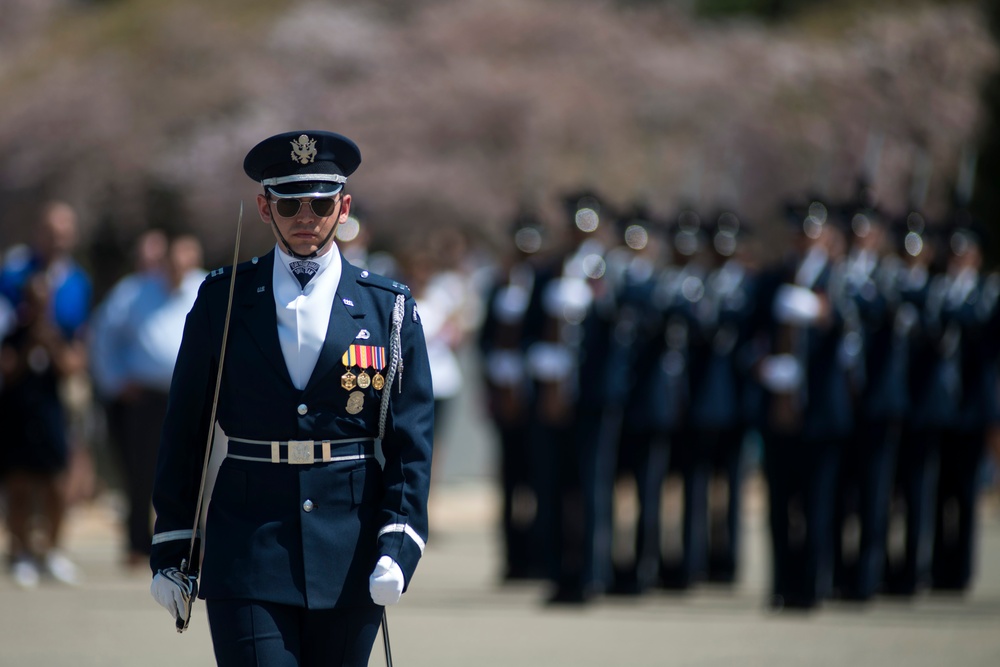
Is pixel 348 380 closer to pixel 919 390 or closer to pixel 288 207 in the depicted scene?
pixel 288 207

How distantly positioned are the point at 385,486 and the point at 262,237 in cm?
2333

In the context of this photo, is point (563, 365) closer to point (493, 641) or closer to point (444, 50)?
point (493, 641)

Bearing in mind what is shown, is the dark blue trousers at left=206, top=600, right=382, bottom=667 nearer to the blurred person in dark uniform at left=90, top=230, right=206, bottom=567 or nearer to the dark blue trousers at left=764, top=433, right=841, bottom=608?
the dark blue trousers at left=764, top=433, right=841, bottom=608

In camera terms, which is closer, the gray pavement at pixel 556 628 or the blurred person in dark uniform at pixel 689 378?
the gray pavement at pixel 556 628

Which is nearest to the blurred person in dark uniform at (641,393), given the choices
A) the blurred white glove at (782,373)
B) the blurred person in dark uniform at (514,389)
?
the blurred person in dark uniform at (514,389)

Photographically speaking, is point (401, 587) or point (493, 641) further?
point (493, 641)

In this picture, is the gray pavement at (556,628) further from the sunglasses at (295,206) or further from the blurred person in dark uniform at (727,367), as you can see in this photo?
the sunglasses at (295,206)

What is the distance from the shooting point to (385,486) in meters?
5.02

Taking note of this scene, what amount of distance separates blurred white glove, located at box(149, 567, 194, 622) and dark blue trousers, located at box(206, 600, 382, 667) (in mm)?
67

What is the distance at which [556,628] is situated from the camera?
9.85 m

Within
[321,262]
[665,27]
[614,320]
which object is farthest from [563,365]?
[665,27]

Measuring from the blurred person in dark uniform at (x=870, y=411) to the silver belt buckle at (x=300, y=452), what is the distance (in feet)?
22.1

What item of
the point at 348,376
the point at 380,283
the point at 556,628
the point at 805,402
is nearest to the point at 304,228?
the point at 380,283

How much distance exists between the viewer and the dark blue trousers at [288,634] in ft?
15.7
